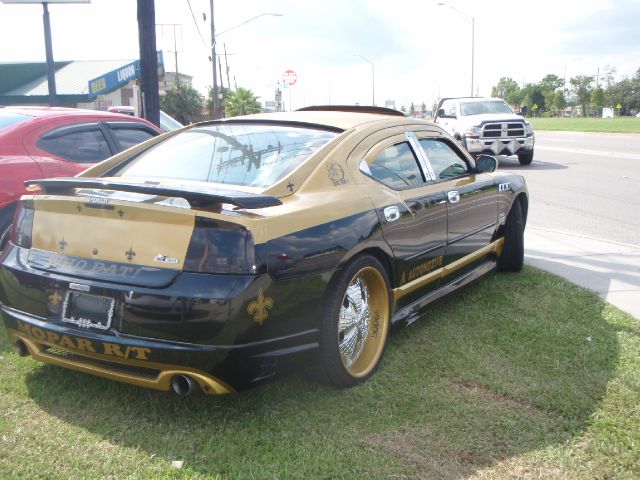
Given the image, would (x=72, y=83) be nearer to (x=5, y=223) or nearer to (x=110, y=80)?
(x=110, y=80)

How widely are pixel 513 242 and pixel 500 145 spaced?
38.7 feet

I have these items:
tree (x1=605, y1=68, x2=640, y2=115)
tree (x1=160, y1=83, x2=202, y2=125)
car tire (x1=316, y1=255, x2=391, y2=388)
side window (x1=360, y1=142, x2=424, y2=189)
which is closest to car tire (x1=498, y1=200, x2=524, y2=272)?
side window (x1=360, y1=142, x2=424, y2=189)

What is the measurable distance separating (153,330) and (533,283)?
12.6 feet

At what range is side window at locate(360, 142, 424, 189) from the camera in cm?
410

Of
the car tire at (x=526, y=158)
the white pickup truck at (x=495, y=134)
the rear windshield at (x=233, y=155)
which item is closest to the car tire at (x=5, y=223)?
the rear windshield at (x=233, y=155)

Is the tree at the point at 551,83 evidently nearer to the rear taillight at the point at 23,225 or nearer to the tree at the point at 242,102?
the tree at the point at 242,102

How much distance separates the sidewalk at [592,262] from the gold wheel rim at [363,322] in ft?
7.56

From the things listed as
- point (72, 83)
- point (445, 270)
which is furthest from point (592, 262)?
point (72, 83)

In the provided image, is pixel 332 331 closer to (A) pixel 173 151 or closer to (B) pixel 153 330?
(B) pixel 153 330

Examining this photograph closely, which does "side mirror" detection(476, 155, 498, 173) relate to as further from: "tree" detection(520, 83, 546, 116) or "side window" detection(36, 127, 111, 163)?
"tree" detection(520, 83, 546, 116)

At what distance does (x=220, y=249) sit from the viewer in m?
2.96

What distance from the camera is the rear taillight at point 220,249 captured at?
2.95m

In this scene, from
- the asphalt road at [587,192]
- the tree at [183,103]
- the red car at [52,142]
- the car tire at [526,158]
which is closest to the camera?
the red car at [52,142]

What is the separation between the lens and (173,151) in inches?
163
